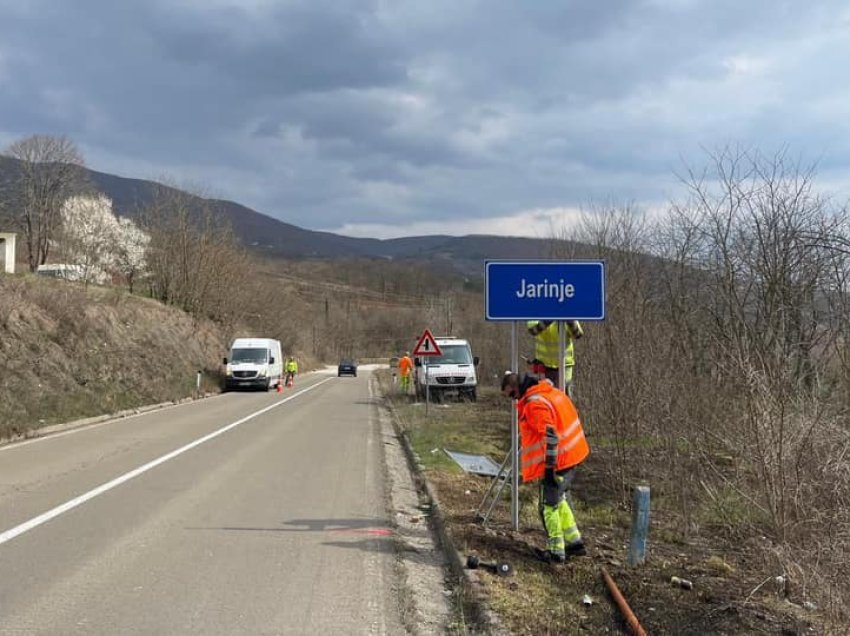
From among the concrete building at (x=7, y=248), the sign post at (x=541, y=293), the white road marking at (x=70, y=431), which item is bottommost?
the white road marking at (x=70, y=431)

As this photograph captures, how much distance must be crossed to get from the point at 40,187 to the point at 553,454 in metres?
63.3

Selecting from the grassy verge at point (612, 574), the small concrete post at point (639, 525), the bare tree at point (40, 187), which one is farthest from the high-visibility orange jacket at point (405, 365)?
the bare tree at point (40, 187)

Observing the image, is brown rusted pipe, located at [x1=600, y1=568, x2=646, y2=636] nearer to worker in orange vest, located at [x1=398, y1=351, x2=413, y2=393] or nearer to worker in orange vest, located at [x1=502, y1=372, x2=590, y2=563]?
worker in orange vest, located at [x1=502, y1=372, x2=590, y2=563]

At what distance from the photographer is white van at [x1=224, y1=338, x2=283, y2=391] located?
36688mm

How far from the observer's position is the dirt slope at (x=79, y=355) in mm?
19922

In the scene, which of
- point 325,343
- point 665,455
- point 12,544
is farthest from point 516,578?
point 325,343

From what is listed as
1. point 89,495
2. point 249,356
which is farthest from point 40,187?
point 89,495

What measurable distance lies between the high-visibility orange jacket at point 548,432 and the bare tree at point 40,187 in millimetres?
56028

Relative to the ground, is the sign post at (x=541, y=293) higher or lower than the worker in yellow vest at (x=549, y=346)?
higher

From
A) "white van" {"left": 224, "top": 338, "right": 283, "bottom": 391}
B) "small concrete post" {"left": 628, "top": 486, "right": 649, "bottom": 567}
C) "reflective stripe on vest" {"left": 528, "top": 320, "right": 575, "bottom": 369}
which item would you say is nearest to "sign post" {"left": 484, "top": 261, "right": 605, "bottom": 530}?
"reflective stripe on vest" {"left": 528, "top": 320, "right": 575, "bottom": 369}

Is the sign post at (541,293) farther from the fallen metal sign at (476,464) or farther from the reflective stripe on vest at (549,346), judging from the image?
the fallen metal sign at (476,464)

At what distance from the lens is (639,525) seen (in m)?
6.33

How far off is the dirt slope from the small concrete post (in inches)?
537

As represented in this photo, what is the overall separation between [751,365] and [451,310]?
4813cm
